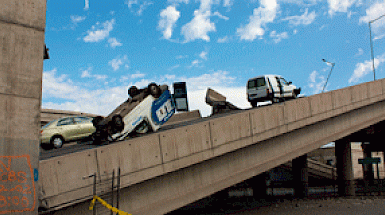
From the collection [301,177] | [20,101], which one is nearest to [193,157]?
[20,101]

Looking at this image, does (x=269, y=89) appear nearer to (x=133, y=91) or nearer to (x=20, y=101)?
(x=133, y=91)

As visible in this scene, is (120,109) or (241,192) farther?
(241,192)

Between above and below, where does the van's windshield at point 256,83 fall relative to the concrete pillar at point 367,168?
above

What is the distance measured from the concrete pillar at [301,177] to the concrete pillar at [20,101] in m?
25.9

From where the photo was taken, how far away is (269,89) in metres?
18.1

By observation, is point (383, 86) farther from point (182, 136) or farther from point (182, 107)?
point (182, 136)

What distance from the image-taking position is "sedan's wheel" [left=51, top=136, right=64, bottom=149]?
42.8 ft

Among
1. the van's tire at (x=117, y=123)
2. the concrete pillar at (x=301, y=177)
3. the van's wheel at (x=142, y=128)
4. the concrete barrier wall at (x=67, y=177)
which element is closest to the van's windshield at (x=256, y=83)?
the van's wheel at (x=142, y=128)

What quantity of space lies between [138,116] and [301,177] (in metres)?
23.4

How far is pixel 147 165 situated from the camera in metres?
8.38

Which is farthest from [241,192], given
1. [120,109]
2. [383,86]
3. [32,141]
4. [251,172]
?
[32,141]

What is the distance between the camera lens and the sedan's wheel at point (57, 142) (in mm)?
13042

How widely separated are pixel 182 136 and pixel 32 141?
190 inches

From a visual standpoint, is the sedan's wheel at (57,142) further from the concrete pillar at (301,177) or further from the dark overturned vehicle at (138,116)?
the concrete pillar at (301,177)
